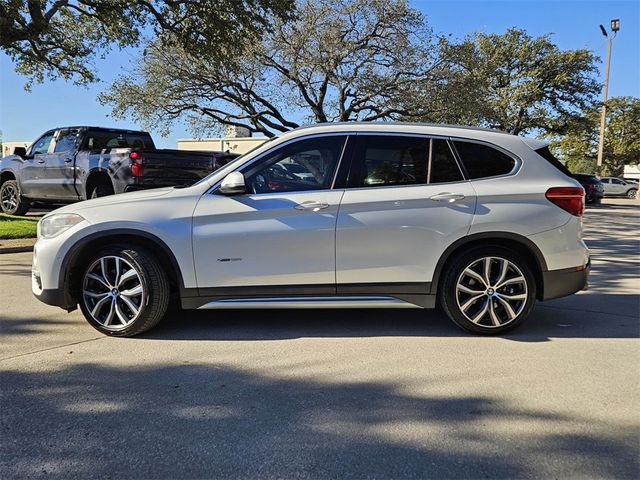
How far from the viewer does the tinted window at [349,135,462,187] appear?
4.62m

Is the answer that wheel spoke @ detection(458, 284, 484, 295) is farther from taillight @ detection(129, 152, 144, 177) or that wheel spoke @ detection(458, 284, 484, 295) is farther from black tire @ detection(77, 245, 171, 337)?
taillight @ detection(129, 152, 144, 177)

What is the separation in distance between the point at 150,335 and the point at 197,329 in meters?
0.43

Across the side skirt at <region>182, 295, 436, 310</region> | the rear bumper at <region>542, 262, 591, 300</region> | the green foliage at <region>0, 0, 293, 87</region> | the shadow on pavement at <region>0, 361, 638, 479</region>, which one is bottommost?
the shadow on pavement at <region>0, 361, 638, 479</region>

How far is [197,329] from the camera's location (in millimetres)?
4863

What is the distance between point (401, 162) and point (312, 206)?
2.99ft

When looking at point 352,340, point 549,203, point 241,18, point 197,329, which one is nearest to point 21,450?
point 197,329

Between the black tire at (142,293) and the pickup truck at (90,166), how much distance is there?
12.8 ft

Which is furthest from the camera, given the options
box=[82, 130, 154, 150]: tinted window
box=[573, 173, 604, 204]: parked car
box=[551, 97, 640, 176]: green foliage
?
box=[551, 97, 640, 176]: green foliage

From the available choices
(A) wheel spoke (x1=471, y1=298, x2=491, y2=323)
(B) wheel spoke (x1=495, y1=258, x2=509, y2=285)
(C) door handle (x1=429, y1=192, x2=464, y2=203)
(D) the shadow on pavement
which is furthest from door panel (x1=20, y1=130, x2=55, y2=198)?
(B) wheel spoke (x1=495, y1=258, x2=509, y2=285)

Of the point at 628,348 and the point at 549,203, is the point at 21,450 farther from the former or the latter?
the point at 628,348

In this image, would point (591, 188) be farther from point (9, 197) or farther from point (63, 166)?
point (9, 197)

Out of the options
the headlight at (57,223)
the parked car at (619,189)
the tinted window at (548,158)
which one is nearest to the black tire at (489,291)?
the tinted window at (548,158)

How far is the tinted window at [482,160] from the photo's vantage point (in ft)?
15.3

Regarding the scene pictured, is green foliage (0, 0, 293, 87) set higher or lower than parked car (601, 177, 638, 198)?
higher
